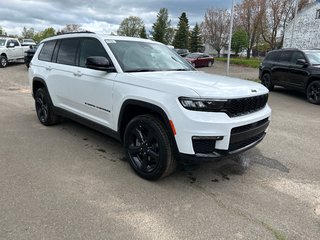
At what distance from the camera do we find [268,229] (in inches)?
123

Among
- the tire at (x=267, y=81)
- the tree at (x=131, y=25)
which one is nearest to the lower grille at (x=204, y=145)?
the tire at (x=267, y=81)

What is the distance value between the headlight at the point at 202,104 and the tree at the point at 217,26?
197ft

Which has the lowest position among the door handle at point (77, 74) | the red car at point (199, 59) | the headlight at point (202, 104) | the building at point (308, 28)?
the red car at point (199, 59)

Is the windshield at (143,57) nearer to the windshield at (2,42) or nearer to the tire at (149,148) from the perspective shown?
the tire at (149,148)

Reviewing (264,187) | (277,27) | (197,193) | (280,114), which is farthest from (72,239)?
(277,27)

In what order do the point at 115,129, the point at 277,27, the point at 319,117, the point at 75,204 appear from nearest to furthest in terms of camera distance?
the point at 75,204
the point at 115,129
the point at 319,117
the point at 277,27

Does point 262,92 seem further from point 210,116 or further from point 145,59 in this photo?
point 145,59

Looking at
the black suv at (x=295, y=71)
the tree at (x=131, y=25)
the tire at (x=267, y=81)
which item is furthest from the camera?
the tree at (x=131, y=25)

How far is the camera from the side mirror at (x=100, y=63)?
4290 millimetres

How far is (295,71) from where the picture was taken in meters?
11.2

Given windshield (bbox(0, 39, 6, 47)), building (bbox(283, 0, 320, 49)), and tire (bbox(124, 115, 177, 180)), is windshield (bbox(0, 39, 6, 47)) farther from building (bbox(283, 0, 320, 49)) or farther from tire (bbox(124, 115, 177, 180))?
building (bbox(283, 0, 320, 49))

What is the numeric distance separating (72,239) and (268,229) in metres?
1.87

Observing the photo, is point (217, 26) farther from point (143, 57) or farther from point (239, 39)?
point (143, 57)

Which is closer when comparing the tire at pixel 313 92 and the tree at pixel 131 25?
the tire at pixel 313 92
